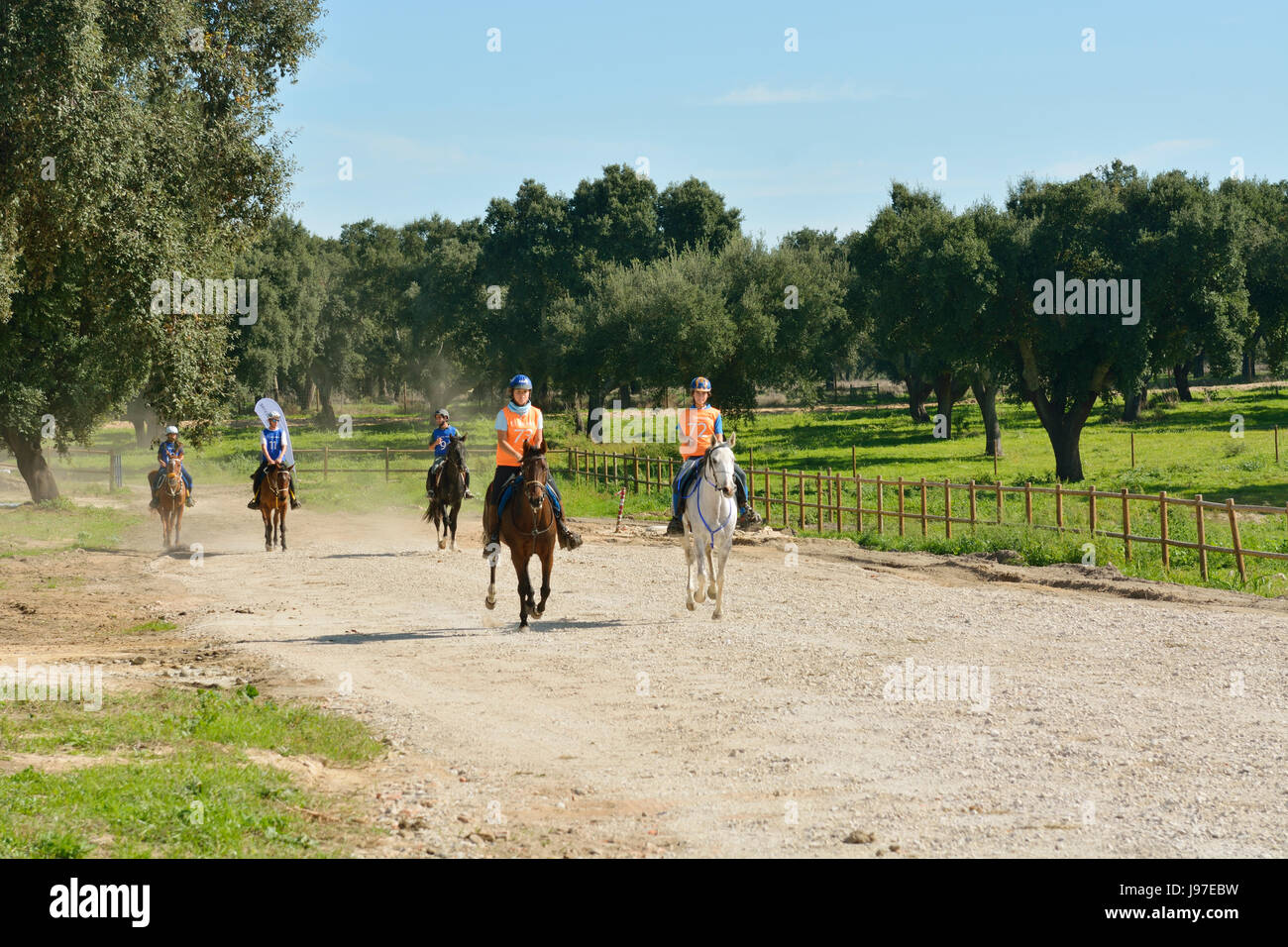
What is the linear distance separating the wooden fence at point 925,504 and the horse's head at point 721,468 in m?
8.50

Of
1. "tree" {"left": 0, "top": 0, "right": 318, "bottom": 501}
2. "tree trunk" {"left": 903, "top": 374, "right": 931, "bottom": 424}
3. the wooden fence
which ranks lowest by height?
the wooden fence

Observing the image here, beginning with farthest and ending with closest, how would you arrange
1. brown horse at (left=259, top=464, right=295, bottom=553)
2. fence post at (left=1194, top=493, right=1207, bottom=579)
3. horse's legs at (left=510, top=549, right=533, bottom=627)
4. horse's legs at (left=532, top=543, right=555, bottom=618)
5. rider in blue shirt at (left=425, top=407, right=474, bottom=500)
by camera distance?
rider in blue shirt at (left=425, top=407, right=474, bottom=500) < brown horse at (left=259, top=464, right=295, bottom=553) < fence post at (left=1194, top=493, right=1207, bottom=579) < horse's legs at (left=532, top=543, right=555, bottom=618) < horse's legs at (left=510, top=549, right=533, bottom=627)

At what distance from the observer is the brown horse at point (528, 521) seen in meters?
14.5

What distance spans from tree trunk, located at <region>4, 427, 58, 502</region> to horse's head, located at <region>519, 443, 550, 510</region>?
25.7m

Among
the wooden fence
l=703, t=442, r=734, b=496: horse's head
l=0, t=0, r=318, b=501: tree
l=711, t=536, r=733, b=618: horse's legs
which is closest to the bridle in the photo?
l=703, t=442, r=734, b=496: horse's head

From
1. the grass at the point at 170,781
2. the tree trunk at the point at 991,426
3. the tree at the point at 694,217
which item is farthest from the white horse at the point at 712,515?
the tree at the point at 694,217

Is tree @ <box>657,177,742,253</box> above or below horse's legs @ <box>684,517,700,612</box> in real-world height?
above

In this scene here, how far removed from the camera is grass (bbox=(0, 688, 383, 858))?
6.79 metres

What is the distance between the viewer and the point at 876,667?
12.6m

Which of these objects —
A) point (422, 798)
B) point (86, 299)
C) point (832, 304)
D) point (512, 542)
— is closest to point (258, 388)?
point (832, 304)

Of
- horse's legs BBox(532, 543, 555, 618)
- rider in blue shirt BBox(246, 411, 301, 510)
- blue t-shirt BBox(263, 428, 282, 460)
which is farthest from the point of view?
blue t-shirt BBox(263, 428, 282, 460)

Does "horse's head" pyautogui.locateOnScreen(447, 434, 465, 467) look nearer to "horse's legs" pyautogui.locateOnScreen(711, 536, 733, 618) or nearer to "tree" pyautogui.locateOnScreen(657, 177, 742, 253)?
"horse's legs" pyautogui.locateOnScreen(711, 536, 733, 618)
